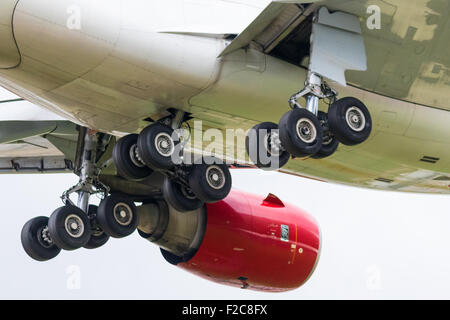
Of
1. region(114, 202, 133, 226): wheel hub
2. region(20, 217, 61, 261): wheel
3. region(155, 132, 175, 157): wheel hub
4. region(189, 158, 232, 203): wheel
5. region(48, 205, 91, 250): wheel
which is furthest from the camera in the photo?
region(20, 217, 61, 261): wheel

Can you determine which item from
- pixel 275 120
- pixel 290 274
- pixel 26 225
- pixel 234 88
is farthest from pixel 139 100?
pixel 290 274

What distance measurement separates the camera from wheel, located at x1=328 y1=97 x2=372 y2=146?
13.2 m

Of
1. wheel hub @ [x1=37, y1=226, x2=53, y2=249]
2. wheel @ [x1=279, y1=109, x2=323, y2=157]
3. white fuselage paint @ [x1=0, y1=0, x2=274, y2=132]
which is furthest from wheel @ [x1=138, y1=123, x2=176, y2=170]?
wheel hub @ [x1=37, y1=226, x2=53, y2=249]

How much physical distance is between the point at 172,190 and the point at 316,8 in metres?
3.95

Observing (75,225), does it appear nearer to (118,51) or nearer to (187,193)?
(187,193)

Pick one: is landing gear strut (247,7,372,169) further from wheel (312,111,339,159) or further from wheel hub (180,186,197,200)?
wheel hub (180,186,197,200)

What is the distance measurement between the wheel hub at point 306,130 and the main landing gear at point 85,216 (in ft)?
15.8

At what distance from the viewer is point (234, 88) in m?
13.7

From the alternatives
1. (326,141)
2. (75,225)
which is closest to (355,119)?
(326,141)

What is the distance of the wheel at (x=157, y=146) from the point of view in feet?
44.8

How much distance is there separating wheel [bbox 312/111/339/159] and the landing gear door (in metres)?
0.62

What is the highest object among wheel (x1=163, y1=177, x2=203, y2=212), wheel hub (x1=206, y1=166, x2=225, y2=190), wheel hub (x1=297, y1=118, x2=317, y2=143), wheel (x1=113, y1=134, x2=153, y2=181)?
wheel hub (x1=297, y1=118, x2=317, y2=143)

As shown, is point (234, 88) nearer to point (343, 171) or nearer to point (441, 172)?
point (343, 171)

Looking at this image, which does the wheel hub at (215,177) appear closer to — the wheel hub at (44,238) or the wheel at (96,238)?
the wheel at (96,238)
